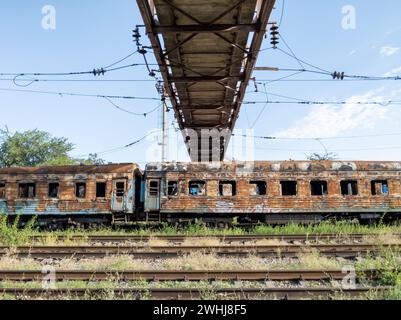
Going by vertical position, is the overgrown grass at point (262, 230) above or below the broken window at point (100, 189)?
below

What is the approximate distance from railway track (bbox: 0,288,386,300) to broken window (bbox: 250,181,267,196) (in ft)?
34.4

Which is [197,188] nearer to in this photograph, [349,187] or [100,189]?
[100,189]

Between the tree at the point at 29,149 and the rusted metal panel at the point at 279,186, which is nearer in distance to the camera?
the rusted metal panel at the point at 279,186

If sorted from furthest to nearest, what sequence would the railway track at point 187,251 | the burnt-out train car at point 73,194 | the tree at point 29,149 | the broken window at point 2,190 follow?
1. the tree at point 29,149
2. the broken window at point 2,190
3. the burnt-out train car at point 73,194
4. the railway track at point 187,251

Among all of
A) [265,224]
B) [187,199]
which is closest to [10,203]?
[187,199]

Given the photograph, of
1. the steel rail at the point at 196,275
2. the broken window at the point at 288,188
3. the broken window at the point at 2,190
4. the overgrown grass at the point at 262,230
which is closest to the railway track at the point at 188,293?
the steel rail at the point at 196,275

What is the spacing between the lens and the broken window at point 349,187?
17.0 meters

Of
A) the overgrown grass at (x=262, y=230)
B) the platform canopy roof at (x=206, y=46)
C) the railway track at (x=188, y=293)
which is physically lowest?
the railway track at (x=188, y=293)

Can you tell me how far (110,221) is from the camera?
17.3 meters

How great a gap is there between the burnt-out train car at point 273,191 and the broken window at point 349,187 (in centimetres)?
3

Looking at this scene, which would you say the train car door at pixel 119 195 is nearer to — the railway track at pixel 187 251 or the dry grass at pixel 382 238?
the railway track at pixel 187 251

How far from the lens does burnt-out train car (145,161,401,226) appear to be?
16578 millimetres

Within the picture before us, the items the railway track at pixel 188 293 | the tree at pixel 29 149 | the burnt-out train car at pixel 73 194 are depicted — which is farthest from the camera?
the tree at pixel 29 149

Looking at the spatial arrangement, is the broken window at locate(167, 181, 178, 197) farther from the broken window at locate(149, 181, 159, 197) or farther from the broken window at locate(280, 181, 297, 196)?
the broken window at locate(280, 181, 297, 196)
